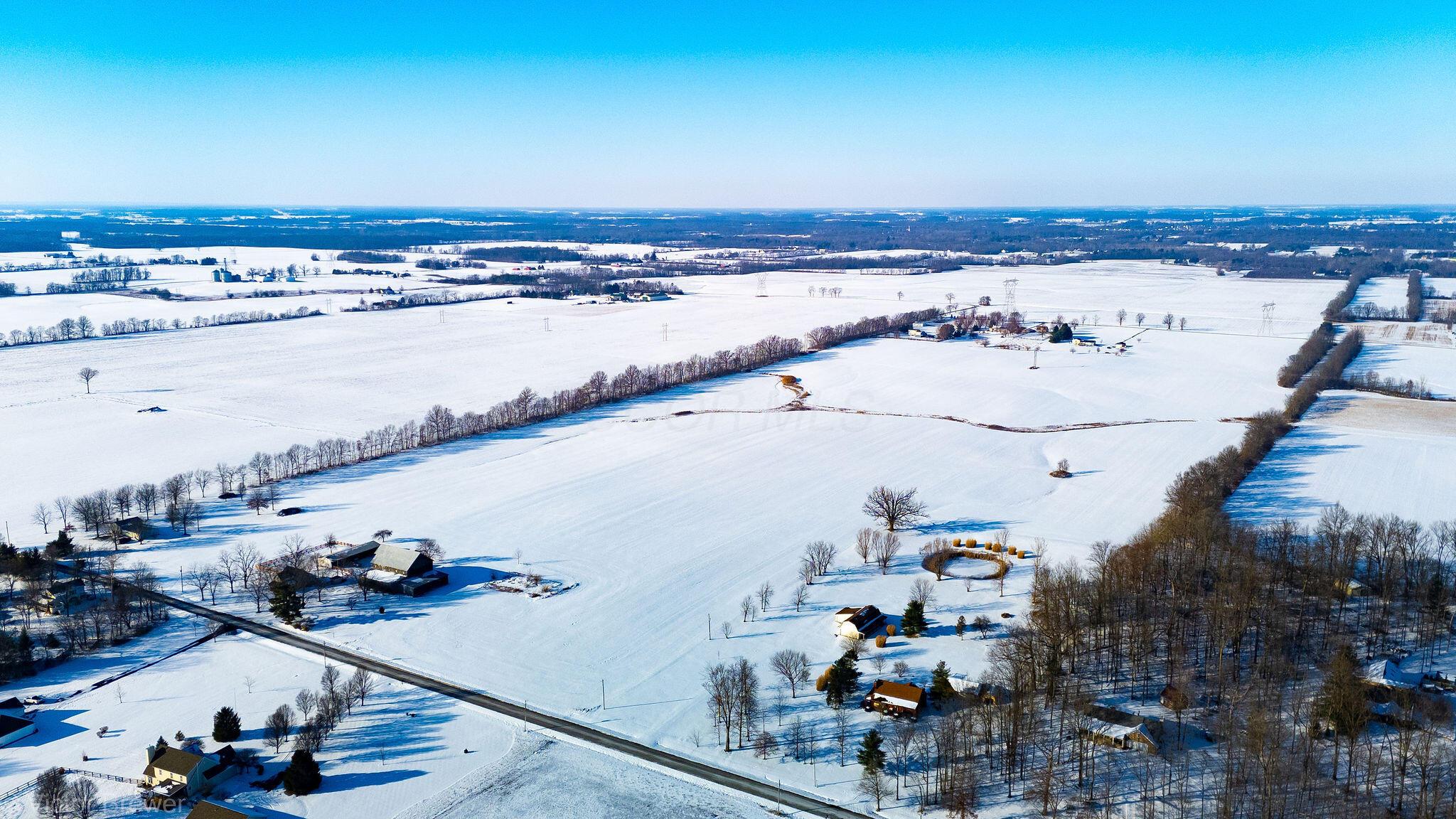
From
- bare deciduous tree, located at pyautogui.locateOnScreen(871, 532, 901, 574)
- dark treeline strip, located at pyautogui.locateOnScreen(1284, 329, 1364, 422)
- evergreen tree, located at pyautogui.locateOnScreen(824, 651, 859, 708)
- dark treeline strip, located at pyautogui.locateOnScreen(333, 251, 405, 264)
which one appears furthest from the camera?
dark treeline strip, located at pyautogui.locateOnScreen(333, 251, 405, 264)

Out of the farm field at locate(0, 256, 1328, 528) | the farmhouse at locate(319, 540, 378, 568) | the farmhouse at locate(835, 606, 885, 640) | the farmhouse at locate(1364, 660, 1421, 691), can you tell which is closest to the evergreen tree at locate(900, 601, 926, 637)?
the farmhouse at locate(835, 606, 885, 640)

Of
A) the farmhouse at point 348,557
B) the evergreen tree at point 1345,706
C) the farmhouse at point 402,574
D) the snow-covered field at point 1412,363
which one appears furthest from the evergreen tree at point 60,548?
the snow-covered field at point 1412,363

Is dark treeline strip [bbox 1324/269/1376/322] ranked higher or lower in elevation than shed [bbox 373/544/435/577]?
higher

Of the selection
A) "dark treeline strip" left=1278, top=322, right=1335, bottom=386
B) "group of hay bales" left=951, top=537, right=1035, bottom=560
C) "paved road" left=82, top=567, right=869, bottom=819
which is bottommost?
"paved road" left=82, top=567, right=869, bottom=819

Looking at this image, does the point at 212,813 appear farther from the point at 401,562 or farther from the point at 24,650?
the point at 401,562

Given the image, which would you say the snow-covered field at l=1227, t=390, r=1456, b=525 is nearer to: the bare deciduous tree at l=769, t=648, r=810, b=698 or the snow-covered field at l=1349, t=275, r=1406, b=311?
the bare deciduous tree at l=769, t=648, r=810, b=698

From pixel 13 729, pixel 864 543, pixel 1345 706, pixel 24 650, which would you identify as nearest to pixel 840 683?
pixel 864 543

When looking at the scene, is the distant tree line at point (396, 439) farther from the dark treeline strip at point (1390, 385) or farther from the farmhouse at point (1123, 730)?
the dark treeline strip at point (1390, 385)
